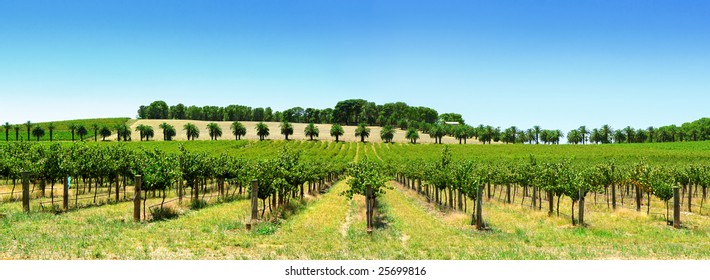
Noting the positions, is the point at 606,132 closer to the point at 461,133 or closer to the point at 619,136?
the point at 619,136

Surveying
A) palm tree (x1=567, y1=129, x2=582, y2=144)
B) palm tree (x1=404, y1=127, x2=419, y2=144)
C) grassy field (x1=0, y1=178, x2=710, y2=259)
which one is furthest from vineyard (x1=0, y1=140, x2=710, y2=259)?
palm tree (x1=567, y1=129, x2=582, y2=144)

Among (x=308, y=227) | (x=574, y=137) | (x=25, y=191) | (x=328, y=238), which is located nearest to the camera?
(x=328, y=238)

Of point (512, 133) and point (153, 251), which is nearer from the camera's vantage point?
point (153, 251)

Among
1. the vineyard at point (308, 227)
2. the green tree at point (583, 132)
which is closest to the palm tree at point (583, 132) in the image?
the green tree at point (583, 132)

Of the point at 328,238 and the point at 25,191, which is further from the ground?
the point at 25,191

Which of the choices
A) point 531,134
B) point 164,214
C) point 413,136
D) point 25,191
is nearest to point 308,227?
point 164,214

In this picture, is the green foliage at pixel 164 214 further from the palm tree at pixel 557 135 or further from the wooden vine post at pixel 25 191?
the palm tree at pixel 557 135

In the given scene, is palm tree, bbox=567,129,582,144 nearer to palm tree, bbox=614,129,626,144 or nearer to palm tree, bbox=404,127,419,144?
palm tree, bbox=614,129,626,144

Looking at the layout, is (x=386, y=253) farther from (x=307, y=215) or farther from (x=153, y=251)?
(x=307, y=215)
